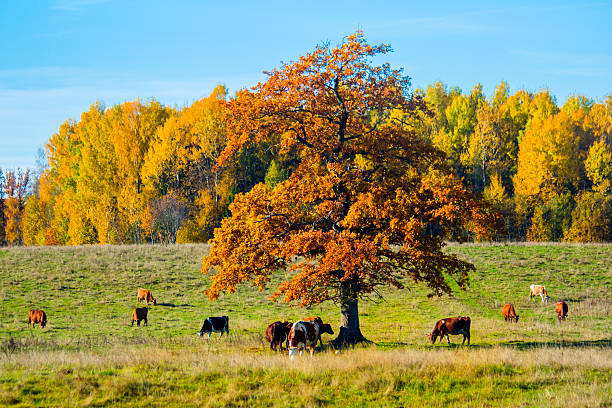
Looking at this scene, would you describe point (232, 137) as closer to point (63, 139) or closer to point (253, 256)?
point (253, 256)

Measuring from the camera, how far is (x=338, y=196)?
1862cm

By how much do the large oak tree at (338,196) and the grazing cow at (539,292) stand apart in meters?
17.4

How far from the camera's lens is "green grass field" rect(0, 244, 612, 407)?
12.5 m

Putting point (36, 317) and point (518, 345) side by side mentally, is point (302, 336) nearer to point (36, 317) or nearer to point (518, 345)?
point (518, 345)

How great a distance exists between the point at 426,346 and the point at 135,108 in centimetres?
5640

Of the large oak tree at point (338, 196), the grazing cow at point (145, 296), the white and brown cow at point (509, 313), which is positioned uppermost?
the large oak tree at point (338, 196)

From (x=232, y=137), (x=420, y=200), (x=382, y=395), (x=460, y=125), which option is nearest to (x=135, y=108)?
(x=460, y=125)

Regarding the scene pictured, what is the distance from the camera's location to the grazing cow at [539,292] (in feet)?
107

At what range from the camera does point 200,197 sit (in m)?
60.1

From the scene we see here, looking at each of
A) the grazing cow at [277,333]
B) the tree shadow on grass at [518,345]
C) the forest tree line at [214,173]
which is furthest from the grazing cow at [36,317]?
the forest tree line at [214,173]

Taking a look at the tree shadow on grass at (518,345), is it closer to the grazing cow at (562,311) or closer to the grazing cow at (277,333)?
the grazing cow at (277,333)

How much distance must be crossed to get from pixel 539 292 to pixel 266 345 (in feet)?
70.5

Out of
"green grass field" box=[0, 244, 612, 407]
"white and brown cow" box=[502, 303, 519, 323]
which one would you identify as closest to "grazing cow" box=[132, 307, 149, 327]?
"green grass field" box=[0, 244, 612, 407]

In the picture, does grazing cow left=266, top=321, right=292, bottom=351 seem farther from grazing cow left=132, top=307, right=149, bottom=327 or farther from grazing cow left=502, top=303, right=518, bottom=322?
grazing cow left=502, top=303, right=518, bottom=322
